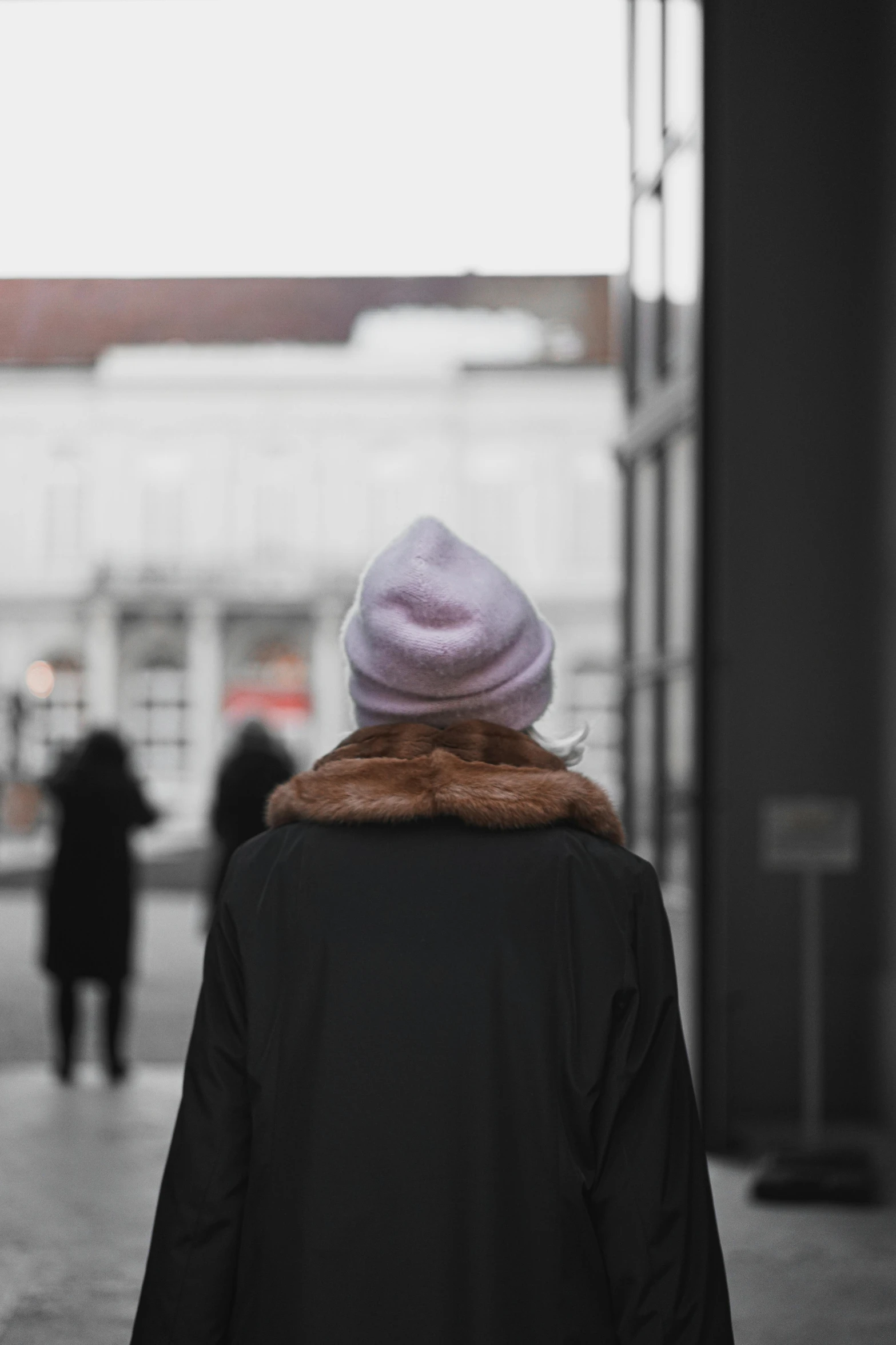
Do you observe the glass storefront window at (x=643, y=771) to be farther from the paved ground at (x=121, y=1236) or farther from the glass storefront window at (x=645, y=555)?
the paved ground at (x=121, y=1236)

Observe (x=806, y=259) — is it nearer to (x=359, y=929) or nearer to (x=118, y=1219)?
(x=118, y=1219)

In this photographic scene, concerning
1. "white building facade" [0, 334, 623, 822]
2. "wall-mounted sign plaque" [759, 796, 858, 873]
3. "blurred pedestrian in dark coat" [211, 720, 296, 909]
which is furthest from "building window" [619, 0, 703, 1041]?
"white building facade" [0, 334, 623, 822]

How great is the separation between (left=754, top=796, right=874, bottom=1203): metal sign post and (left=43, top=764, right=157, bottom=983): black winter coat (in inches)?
97.4

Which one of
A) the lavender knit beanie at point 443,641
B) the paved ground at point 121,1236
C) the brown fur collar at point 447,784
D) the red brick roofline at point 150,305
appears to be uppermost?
the red brick roofline at point 150,305

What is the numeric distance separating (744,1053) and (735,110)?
303cm

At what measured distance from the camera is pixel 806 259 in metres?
5.81

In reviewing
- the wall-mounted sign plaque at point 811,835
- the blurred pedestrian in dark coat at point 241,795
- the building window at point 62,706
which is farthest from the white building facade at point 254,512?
the wall-mounted sign plaque at point 811,835

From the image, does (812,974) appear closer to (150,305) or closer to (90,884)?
(90,884)

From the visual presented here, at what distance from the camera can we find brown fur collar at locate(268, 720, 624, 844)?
5.20 ft

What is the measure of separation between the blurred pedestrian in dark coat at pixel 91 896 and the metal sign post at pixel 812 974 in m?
2.48

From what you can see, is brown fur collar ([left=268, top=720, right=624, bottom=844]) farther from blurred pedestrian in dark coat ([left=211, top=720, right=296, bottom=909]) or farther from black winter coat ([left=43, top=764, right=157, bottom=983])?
blurred pedestrian in dark coat ([left=211, top=720, right=296, bottom=909])

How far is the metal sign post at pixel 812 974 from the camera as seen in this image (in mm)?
4734

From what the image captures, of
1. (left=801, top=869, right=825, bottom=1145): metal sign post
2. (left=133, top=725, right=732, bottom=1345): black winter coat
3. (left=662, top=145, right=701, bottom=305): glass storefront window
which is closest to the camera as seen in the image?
(left=133, top=725, right=732, bottom=1345): black winter coat

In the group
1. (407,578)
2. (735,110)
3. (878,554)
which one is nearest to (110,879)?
(878,554)
